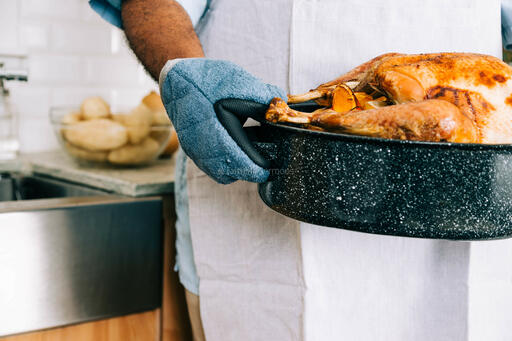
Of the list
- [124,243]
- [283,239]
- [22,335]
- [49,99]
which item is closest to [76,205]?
[124,243]

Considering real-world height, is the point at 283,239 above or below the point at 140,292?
above

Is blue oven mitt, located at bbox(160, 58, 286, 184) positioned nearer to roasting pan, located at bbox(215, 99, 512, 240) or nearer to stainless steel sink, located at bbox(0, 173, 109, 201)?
roasting pan, located at bbox(215, 99, 512, 240)

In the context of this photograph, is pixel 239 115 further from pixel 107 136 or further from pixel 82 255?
pixel 107 136

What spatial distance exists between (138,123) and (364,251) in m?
0.59

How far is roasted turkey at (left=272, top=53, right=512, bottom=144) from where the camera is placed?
38 centimetres

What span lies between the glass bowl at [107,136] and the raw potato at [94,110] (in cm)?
1

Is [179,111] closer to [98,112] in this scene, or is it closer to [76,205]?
[76,205]

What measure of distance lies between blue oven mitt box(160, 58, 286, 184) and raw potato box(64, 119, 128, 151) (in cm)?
56

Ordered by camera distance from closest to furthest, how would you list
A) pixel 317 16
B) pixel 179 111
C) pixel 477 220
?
pixel 477 220 < pixel 179 111 < pixel 317 16

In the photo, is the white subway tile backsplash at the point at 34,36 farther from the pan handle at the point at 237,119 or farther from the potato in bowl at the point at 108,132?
the pan handle at the point at 237,119

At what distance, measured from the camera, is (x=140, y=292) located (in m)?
0.84

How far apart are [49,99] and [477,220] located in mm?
1193

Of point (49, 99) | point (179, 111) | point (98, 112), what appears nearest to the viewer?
point (179, 111)

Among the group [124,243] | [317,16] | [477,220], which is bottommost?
[124,243]
